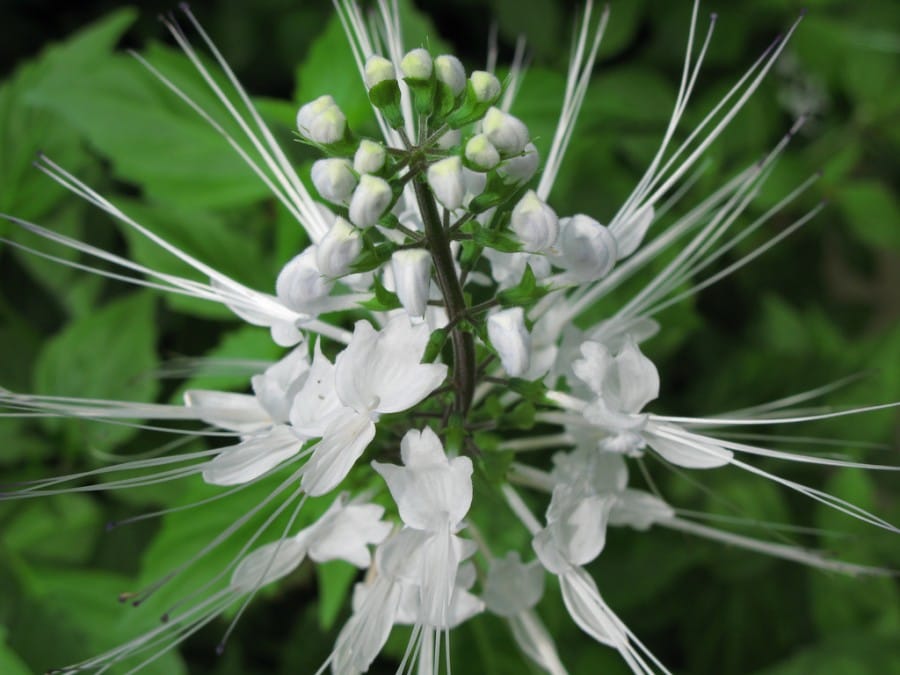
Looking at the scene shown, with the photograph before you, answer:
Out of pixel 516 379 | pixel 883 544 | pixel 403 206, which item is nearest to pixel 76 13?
pixel 403 206

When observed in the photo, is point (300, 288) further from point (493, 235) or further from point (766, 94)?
point (766, 94)

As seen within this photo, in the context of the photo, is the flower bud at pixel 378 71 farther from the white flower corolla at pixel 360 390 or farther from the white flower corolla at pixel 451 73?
the white flower corolla at pixel 360 390

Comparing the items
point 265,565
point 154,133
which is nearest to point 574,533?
point 265,565

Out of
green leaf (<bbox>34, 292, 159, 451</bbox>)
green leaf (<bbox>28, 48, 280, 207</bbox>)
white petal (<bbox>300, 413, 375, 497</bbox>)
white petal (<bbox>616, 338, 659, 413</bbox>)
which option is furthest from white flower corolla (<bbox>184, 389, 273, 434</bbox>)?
green leaf (<bbox>34, 292, 159, 451</bbox>)

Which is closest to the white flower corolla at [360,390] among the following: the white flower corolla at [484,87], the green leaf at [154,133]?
the white flower corolla at [484,87]

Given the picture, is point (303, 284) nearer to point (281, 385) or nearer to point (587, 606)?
point (281, 385)
